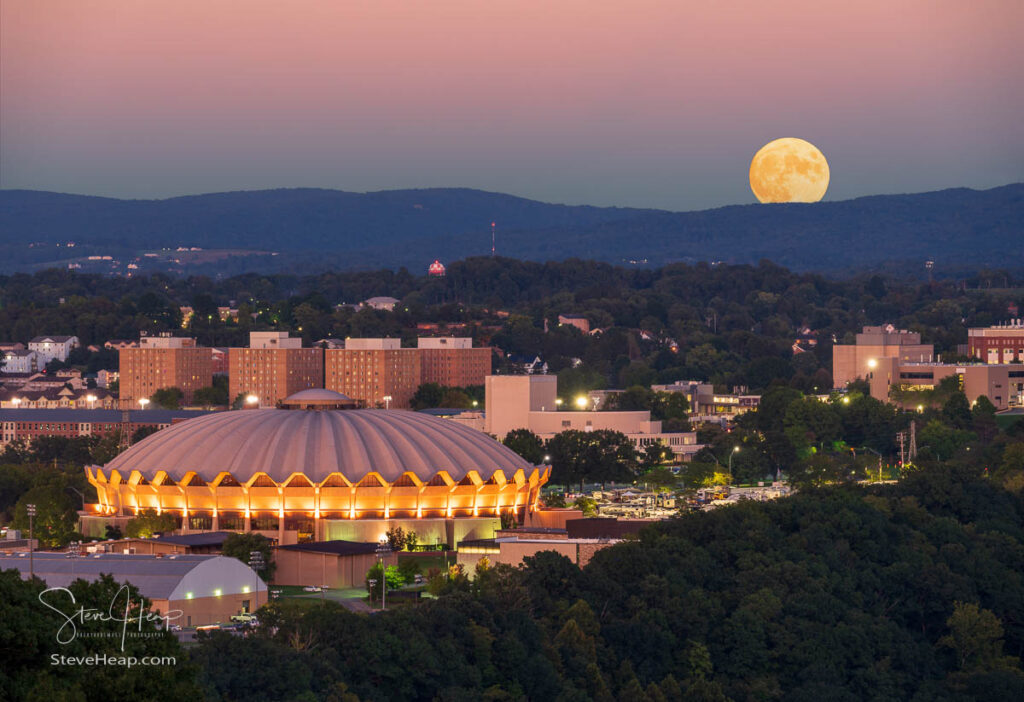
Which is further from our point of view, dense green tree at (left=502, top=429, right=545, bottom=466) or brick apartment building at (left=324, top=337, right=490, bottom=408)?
brick apartment building at (left=324, top=337, right=490, bottom=408)

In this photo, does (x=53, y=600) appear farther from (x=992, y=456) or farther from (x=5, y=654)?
(x=992, y=456)

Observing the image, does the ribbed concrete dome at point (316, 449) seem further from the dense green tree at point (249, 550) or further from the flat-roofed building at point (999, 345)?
the flat-roofed building at point (999, 345)

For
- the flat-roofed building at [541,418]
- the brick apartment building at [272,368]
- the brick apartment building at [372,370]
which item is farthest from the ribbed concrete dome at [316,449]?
the brick apartment building at [272,368]

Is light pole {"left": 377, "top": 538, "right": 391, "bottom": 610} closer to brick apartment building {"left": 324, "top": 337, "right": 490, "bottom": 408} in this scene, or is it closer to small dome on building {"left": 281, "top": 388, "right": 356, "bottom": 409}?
small dome on building {"left": 281, "top": 388, "right": 356, "bottom": 409}

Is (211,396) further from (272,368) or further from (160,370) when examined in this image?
(160,370)

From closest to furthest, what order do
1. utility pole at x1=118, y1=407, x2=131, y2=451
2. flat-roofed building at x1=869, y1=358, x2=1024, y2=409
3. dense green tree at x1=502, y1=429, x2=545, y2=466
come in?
dense green tree at x1=502, y1=429, x2=545, y2=466 → utility pole at x1=118, y1=407, x2=131, y2=451 → flat-roofed building at x1=869, y1=358, x2=1024, y2=409
